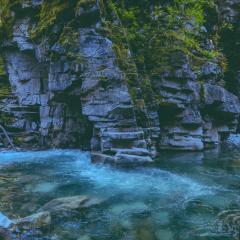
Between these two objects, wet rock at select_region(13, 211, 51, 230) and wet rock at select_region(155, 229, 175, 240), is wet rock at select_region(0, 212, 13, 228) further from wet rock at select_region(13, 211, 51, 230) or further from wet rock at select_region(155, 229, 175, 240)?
wet rock at select_region(155, 229, 175, 240)

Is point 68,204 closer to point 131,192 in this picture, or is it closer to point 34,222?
point 34,222

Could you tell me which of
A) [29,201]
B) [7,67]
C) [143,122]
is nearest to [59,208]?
[29,201]

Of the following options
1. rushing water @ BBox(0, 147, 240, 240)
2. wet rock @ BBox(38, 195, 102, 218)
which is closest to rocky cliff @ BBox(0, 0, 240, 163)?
rushing water @ BBox(0, 147, 240, 240)

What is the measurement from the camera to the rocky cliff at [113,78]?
20.7 m

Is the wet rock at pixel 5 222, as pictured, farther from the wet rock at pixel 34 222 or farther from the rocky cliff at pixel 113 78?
the rocky cliff at pixel 113 78

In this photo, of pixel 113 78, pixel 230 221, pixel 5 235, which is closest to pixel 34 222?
pixel 5 235

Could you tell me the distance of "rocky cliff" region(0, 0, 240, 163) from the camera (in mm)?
20656

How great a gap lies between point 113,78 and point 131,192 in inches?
278

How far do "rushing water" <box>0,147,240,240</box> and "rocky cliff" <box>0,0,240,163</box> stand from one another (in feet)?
4.98

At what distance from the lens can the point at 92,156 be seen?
20.2 meters

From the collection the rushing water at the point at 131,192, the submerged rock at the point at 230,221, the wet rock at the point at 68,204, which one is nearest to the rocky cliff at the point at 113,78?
the rushing water at the point at 131,192

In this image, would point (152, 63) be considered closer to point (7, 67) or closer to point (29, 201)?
point (7, 67)

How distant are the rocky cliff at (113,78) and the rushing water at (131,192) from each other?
152 cm

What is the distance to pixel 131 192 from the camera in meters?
15.5
